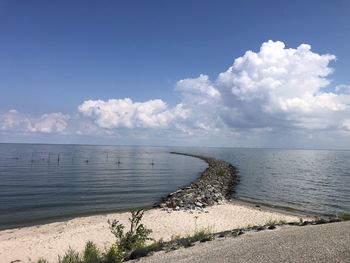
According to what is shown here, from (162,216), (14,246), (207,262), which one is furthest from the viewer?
(162,216)

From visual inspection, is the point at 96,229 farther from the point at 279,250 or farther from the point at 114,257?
the point at 279,250

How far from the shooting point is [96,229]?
2156 centimetres

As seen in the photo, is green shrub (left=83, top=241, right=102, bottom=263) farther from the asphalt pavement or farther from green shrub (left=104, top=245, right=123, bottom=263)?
the asphalt pavement

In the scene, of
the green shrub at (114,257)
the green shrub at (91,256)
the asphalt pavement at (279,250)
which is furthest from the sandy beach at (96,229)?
the asphalt pavement at (279,250)

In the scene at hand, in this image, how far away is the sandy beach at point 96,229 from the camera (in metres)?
17.6

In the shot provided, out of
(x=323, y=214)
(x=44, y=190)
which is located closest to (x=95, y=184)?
(x=44, y=190)

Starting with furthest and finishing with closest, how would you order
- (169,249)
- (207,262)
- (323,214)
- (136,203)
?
(136,203), (323,214), (169,249), (207,262)

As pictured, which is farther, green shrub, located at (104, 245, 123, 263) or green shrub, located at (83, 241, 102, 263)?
green shrub, located at (83, 241, 102, 263)

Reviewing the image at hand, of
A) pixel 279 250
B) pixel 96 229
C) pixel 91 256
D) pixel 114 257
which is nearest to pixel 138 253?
pixel 114 257

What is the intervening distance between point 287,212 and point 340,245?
2245cm

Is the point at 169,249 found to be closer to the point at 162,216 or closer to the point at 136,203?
the point at 162,216

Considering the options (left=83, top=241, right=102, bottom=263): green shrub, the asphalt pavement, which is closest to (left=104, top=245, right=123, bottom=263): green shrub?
(left=83, top=241, right=102, bottom=263): green shrub

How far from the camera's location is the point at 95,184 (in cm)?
4678

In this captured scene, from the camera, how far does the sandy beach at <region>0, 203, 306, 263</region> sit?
17594 mm
